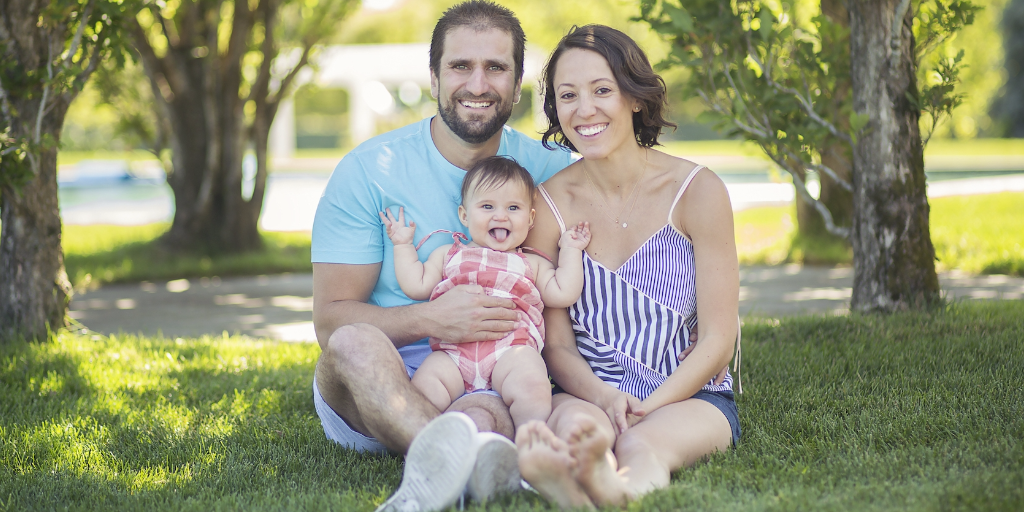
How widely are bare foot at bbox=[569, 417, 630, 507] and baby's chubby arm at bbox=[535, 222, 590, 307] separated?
66 cm

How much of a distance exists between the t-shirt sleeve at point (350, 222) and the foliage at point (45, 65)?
7.12 ft

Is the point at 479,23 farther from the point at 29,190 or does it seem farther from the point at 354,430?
the point at 29,190

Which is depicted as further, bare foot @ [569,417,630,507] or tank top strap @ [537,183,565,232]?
tank top strap @ [537,183,565,232]

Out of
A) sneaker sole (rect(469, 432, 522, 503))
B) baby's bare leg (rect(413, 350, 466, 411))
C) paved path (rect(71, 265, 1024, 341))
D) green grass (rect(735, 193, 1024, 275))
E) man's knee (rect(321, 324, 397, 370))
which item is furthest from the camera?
green grass (rect(735, 193, 1024, 275))

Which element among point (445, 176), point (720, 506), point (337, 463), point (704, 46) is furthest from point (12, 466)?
point (704, 46)

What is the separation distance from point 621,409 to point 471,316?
0.57 m

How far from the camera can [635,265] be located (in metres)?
2.95

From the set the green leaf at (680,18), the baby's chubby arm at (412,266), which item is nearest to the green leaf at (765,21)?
the green leaf at (680,18)

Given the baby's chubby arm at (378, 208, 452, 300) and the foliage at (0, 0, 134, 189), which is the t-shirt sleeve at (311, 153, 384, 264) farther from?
the foliage at (0, 0, 134, 189)

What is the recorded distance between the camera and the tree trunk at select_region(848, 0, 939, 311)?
4281 mm

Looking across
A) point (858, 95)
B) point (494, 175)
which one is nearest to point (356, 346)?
point (494, 175)

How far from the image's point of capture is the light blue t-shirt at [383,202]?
3055 millimetres

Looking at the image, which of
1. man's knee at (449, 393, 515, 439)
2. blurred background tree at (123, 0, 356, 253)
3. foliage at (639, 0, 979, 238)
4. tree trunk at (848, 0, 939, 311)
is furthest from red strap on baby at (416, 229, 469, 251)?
blurred background tree at (123, 0, 356, 253)

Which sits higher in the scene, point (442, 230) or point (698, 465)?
point (442, 230)
